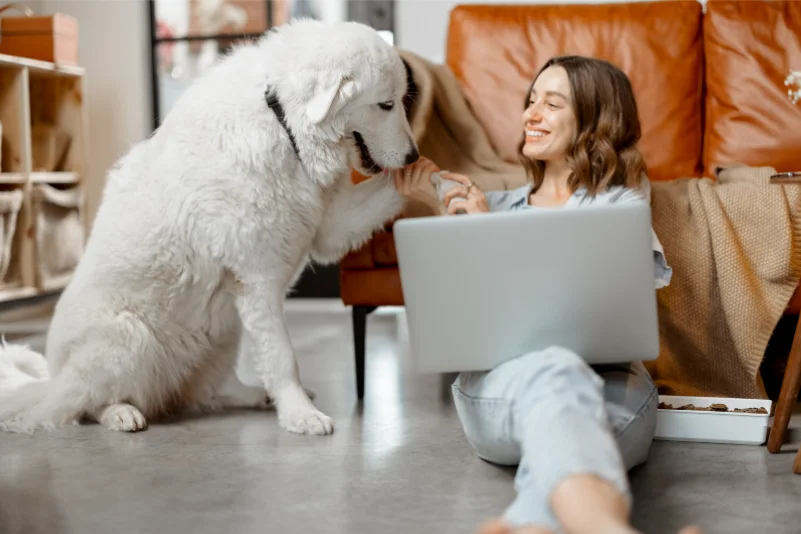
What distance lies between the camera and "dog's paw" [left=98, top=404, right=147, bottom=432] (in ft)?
6.42

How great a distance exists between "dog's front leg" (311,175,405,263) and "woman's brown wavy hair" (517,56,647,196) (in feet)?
1.60

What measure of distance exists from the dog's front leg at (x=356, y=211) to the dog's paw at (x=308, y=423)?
0.41m

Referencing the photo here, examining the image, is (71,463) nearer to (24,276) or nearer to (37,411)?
(37,411)

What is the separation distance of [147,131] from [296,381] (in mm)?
2697

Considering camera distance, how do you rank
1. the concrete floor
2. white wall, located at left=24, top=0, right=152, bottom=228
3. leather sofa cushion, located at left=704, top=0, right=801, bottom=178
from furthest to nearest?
1. white wall, located at left=24, top=0, right=152, bottom=228
2. leather sofa cushion, located at left=704, top=0, right=801, bottom=178
3. the concrete floor

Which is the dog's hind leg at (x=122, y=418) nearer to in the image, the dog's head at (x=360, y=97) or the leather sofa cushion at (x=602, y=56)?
the dog's head at (x=360, y=97)

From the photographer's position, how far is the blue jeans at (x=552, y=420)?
108 cm

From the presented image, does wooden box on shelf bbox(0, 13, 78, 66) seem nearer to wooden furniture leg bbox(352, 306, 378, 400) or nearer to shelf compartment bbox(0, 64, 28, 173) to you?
shelf compartment bbox(0, 64, 28, 173)

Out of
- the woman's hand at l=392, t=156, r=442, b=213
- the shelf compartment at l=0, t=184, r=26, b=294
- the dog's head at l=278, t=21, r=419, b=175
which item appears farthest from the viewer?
the shelf compartment at l=0, t=184, r=26, b=294

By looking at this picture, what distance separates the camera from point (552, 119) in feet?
5.71

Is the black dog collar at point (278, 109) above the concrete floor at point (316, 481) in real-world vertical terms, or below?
above

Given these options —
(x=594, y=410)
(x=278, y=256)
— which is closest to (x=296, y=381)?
(x=278, y=256)

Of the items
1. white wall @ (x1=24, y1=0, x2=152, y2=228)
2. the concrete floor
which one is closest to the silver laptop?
the concrete floor

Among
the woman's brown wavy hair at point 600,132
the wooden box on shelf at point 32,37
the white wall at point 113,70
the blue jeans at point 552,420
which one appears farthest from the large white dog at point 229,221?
the white wall at point 113,70
